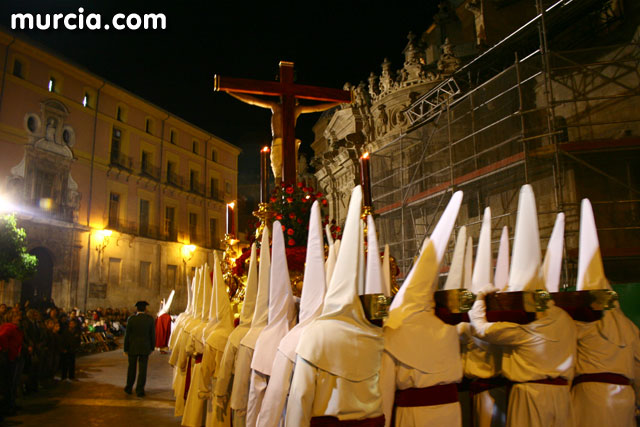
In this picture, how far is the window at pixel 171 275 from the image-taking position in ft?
99.9

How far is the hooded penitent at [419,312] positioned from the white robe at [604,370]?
53.0 inches

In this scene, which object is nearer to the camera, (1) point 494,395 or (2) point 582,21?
(1) point 494,395

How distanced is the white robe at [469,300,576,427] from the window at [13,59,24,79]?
86.0 ft

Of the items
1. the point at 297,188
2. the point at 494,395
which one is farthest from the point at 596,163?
the point at 494,395

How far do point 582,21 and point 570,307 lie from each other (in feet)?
35.7

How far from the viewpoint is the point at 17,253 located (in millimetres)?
17828

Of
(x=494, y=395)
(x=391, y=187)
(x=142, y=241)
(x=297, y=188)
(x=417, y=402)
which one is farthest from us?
(x=142, y=241)

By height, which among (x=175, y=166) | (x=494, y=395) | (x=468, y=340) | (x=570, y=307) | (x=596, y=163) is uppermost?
(x=175, y=166)

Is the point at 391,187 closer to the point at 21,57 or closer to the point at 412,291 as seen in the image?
the point at 412,291

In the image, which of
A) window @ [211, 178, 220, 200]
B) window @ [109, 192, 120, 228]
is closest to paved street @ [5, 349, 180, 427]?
window @ [109, 192, 120, 228]

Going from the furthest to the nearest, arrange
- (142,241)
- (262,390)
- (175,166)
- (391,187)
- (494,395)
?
1. (175,166)
2. (142,241)
3. (391,187)
4. (494,395)
5. (262,390)

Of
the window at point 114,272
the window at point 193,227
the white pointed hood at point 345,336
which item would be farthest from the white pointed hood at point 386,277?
the window at point 193,227

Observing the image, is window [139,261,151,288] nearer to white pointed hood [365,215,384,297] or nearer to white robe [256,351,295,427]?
white robe [256,351,295,427]

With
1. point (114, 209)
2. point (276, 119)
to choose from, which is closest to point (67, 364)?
point (276, 119)
